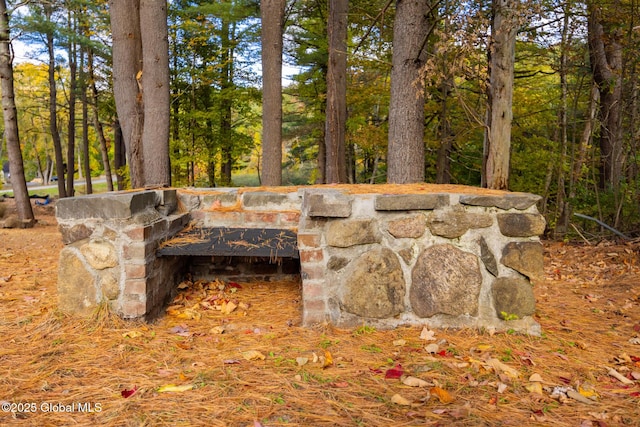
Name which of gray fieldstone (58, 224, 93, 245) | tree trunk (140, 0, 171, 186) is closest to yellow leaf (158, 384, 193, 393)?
gray fieldstone (58, 224, 93, 245)

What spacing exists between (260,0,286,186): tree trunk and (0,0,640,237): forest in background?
153 cm

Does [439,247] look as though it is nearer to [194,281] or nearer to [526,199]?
[526,199]

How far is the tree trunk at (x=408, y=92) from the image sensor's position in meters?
4.86

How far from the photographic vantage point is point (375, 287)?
2941mm

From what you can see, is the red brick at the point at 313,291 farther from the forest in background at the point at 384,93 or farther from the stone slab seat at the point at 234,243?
the forest in background at the point at 384,93

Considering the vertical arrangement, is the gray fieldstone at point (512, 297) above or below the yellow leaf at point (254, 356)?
above

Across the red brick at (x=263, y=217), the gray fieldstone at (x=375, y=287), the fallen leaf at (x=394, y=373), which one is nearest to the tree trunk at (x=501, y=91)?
the gray fieldstone at (x=375, y=287)

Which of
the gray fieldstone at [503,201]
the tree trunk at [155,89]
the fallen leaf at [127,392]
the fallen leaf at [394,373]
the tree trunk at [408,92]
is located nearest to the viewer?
the fallen leaf at [127,392]

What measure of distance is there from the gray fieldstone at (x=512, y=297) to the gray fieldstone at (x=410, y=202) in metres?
0.71

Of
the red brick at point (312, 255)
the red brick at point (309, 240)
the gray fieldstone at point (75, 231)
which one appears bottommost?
the red brick at point (312, 255)

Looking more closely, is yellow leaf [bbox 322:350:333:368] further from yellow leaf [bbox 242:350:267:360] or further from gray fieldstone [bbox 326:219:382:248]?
gray fieldstone [bbox 326:219:382:248]

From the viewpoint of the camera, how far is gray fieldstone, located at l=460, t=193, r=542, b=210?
2881mm

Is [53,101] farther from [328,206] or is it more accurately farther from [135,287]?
[328,206]

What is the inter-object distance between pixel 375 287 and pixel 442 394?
0.97 metres
